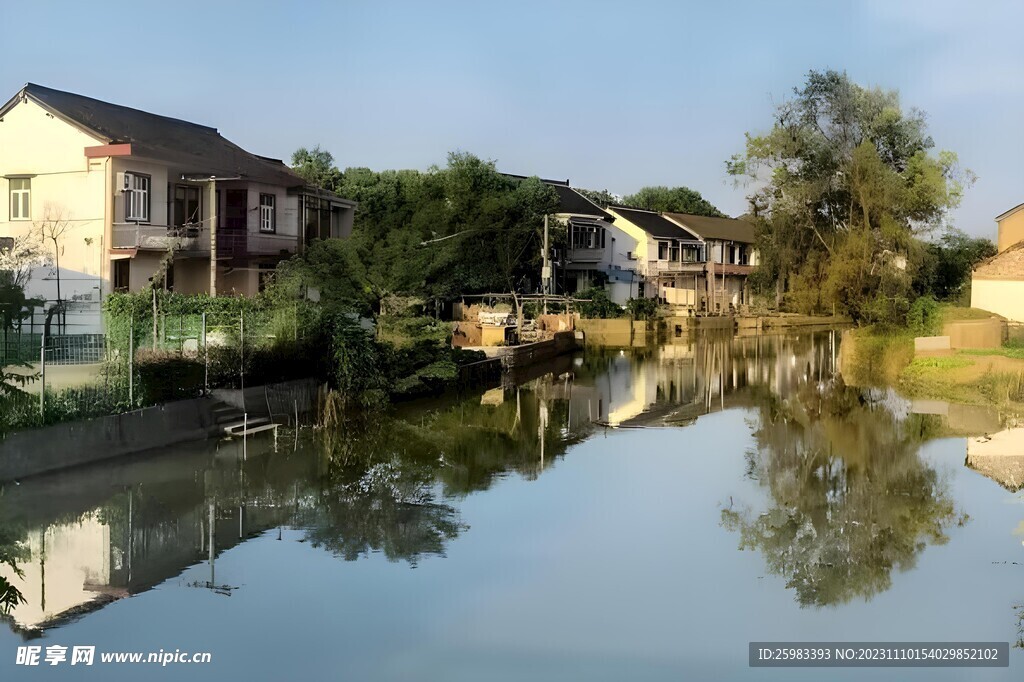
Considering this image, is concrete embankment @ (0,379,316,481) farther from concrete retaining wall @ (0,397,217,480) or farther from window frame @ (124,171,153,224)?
window frame @ (124,171,153,224)

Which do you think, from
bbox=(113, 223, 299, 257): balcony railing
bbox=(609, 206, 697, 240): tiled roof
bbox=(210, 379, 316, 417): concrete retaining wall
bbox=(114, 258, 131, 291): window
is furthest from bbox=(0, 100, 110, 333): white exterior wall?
bbox=(609, 206, 697, 240): tiled roof

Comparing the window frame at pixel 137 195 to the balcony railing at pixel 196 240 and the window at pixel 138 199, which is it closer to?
the window at pixel 138 199

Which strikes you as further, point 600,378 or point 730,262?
point 730,262

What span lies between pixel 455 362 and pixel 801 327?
33.2 metres

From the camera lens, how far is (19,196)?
25719mm

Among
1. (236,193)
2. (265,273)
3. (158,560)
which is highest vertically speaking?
(236,193)

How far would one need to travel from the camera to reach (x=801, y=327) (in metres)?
57.3

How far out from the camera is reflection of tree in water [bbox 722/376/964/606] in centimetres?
1245

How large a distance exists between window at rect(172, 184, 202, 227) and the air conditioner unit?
1.94 metres

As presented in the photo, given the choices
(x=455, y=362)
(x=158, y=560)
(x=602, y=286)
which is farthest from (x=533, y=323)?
(x=158, y=560)

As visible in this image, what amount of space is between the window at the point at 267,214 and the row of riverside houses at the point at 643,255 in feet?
88.4

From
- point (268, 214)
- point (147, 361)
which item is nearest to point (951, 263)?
point (268, 214)

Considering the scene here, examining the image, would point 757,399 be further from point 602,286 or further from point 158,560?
point 602,286

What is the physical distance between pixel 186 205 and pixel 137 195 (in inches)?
82.0
